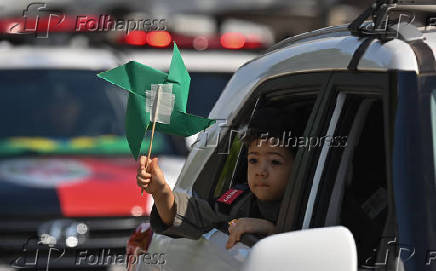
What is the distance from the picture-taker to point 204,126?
10.00 ft

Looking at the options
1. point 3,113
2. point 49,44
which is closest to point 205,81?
point 49,44

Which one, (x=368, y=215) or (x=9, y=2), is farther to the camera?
(x=9, y=2)

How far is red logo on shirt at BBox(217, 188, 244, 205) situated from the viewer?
341 centimetres

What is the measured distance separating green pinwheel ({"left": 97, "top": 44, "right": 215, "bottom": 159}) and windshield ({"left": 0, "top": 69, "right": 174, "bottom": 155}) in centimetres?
419

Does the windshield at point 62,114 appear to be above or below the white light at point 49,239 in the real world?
above

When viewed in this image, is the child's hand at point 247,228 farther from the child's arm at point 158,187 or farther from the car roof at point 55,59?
the car roof at point 55,59

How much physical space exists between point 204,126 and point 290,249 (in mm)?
834

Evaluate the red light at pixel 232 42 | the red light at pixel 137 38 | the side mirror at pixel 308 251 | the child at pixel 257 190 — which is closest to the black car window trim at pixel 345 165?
the child at pixel 257 190

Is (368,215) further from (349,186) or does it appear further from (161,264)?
(161,264)

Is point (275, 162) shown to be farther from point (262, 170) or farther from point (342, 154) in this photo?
point (342, 154)

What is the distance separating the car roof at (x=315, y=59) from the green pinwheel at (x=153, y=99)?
319mm

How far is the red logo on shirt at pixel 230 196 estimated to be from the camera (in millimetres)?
3407

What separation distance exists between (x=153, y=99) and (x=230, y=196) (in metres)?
0.58
